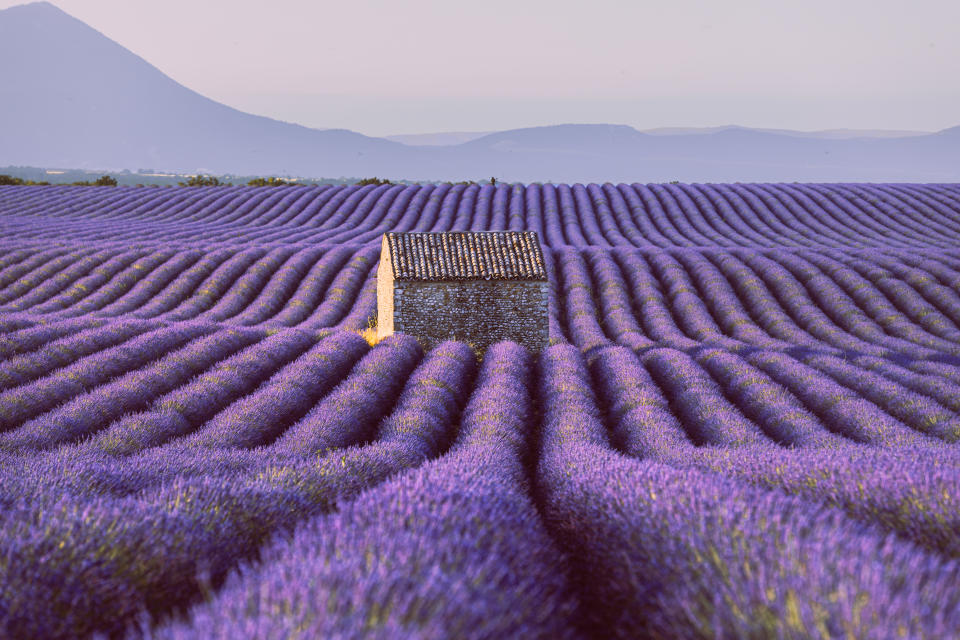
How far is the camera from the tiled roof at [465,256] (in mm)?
17625

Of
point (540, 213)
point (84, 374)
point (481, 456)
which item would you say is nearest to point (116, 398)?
point (84, 374)

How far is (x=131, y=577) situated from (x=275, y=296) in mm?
22730

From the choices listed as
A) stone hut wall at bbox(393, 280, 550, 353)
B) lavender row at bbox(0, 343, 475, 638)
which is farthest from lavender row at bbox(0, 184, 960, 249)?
lavender row at bbox(0, 343, 475, 638)

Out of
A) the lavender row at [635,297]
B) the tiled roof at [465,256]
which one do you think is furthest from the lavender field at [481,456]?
the tiled roof at [465,256]

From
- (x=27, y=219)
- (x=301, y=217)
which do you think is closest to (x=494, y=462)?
(x=301, y=217)

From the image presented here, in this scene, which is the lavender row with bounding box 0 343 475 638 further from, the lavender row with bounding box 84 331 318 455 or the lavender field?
the lavender row with bounding box 84 331 318 455

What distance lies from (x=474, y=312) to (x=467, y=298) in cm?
40

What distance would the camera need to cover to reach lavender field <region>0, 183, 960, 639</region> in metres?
2.21

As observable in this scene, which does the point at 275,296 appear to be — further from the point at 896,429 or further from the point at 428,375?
Answer: the point at 896,429

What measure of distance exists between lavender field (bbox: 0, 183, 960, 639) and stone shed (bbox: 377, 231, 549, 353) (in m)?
1.78

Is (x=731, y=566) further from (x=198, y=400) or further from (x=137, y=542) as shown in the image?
(x=198, y=400)

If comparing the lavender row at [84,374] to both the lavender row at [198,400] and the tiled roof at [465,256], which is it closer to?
the lavender row at [198,400]

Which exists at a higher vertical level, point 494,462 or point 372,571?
point 372,571

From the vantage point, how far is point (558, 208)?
44500 mm
